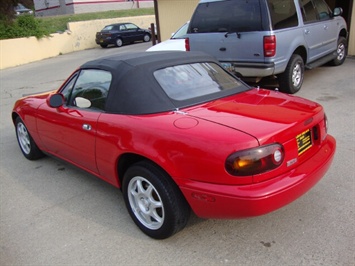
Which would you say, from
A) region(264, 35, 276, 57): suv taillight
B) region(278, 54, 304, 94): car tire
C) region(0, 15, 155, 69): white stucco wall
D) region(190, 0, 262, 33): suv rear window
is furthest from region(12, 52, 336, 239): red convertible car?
region(0, 15, 155, 69): white stucco wall

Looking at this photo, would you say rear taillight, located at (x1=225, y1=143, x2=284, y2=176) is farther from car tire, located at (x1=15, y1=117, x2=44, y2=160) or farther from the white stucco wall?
the white stucco wall

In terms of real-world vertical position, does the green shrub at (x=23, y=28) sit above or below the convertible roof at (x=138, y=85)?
above

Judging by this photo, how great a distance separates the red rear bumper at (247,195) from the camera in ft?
7.61

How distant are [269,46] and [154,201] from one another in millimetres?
4396

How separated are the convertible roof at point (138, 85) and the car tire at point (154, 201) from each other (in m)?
0.50

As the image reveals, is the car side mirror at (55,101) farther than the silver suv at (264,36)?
No

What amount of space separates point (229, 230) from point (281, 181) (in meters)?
0.80

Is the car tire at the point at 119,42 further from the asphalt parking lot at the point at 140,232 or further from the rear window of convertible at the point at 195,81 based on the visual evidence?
the rear window of convertible at the point at 195,81

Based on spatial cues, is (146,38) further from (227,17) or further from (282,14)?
(282,14)

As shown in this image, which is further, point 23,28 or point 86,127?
point 23,28

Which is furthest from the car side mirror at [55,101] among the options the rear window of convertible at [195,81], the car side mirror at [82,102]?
the rear window of convertible at [195,81]

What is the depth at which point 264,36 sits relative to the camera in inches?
244

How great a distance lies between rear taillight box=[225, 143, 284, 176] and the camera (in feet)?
7.64

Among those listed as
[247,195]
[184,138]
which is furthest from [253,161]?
[184,138]
